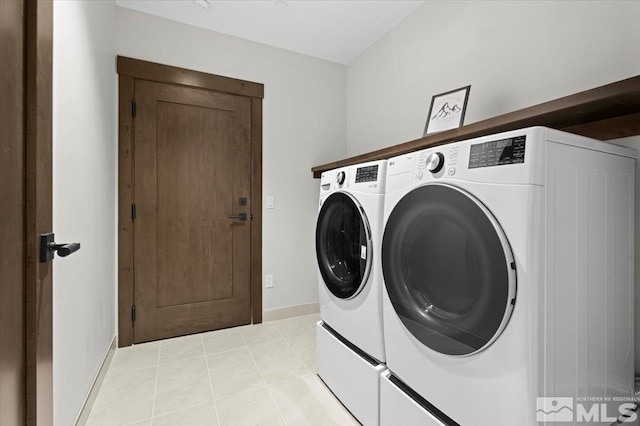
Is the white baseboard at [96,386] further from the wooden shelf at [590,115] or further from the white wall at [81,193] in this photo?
the wooden shelf at [590,115]

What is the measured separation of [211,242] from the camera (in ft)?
8.21

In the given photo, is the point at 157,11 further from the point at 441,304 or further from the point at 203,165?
the point at 441,304

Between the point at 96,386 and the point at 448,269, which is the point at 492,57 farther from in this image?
the point at 96,386

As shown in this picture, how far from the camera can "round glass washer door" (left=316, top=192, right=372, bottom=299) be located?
4.70ft

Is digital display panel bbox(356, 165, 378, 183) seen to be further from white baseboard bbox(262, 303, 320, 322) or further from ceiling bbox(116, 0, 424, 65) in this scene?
white baseboard bbox(262, 303, 320, 322)

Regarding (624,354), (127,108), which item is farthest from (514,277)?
(127,108)

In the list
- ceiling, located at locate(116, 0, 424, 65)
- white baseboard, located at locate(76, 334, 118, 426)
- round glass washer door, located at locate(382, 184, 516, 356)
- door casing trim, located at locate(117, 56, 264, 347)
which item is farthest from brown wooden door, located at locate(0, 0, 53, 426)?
ceiling, located at locate(116, 0, 424, 65)

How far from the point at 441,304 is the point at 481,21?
170 centimetres

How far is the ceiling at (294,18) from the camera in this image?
2172 mm

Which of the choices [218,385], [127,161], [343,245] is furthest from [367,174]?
[127,161]

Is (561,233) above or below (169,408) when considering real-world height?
above

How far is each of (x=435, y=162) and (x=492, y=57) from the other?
1.14 metres

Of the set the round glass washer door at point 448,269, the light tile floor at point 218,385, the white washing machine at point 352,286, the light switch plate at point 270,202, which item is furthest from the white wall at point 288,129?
the round glass washer door at point 448,269

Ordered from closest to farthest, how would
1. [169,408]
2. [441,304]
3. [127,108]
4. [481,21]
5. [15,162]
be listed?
[15,162]
[441,304]
[169,408]
[481,21]
[127,108]
